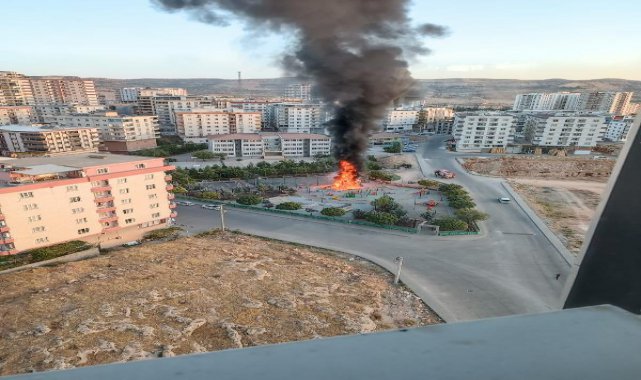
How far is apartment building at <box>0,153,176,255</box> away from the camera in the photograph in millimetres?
15008

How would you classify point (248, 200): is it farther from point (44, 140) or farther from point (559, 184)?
point (559, 184)

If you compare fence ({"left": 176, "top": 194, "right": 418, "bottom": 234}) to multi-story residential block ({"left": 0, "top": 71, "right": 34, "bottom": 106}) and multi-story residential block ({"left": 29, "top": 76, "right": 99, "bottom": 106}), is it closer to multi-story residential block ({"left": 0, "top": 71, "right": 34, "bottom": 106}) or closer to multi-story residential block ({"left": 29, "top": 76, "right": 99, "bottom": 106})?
multi-story residential block ({"left": 0, "top": 71, "right": 34, "bottom": 106})

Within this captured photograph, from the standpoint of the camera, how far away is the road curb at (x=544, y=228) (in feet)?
54.2

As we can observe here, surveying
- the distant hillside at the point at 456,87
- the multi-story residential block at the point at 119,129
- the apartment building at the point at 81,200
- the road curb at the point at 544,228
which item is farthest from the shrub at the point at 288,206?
the distant hillside at the point at 456,87

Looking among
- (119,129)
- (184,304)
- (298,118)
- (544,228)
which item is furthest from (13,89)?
(544,228)

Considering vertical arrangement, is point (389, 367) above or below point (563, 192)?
above

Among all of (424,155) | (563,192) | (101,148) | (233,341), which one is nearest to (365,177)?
(424,155)

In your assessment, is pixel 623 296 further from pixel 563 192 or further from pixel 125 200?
pixel 563 192

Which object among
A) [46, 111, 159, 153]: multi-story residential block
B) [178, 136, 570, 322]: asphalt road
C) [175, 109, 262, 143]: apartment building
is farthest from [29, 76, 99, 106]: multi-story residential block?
[178, 136, 570, 322]: asphalt road

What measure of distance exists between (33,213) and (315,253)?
536 inches

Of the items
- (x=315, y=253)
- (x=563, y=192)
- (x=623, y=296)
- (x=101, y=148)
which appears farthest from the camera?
(x=101, y=148)

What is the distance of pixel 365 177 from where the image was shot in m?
33.1

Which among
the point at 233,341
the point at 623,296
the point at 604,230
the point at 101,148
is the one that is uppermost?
the point at 604,230

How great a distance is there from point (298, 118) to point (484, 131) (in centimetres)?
2920
